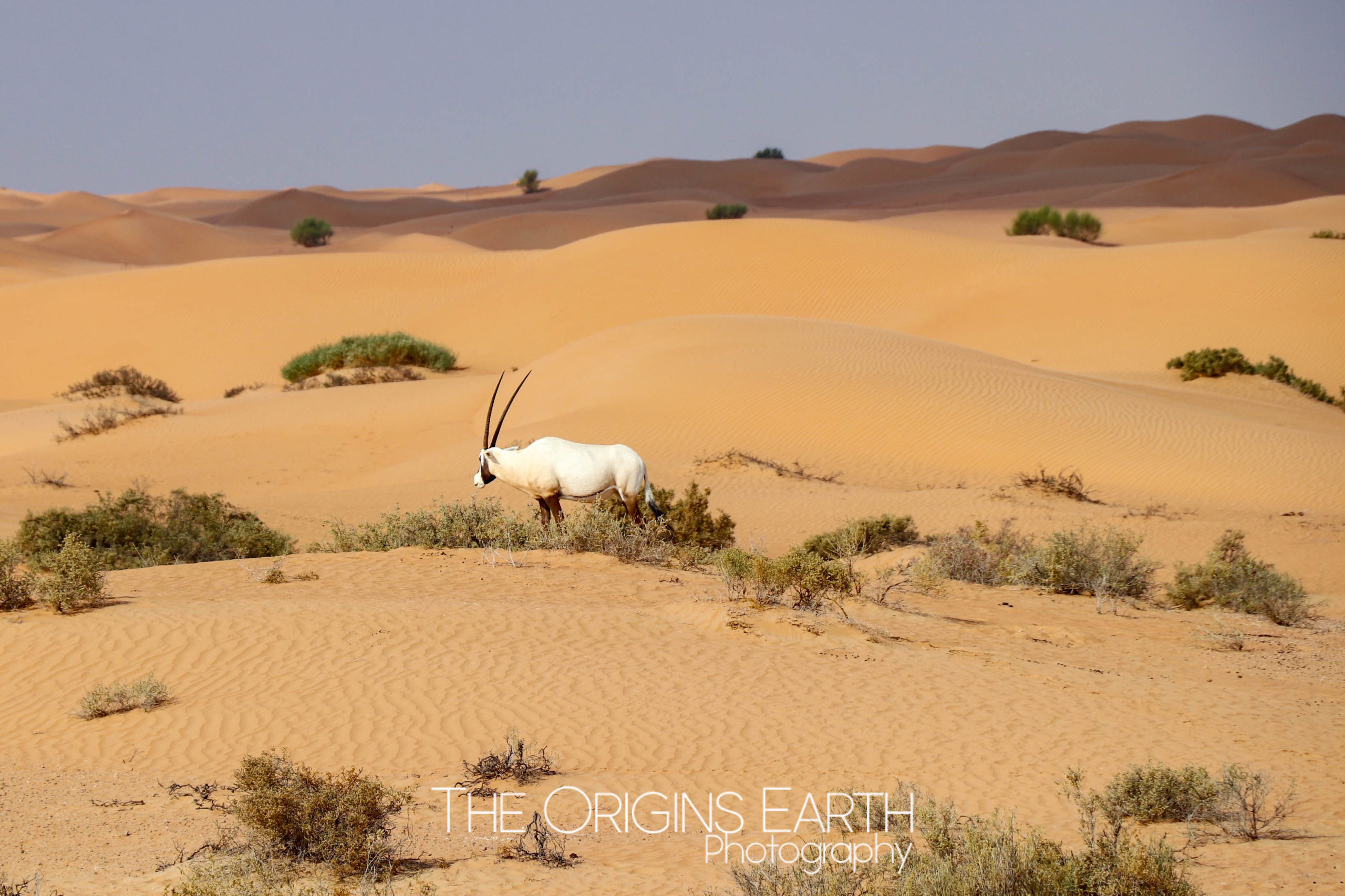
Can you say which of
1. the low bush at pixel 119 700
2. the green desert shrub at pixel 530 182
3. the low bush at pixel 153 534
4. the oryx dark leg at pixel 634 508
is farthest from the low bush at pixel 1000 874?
the green desert shrub at pixel 530 182

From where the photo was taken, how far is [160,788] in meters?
5.45

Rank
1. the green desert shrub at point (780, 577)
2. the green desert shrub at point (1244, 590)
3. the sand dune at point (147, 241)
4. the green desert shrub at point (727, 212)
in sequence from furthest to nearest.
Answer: the sand dune at point (147, 241) → the green desert shrub at point (727, 212) → the green desert shrub at point (1244, 590) → the green desert shrub at point (780, 577)

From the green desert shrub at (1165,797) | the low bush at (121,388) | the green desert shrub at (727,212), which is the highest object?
the green desert shrub at (727,212)

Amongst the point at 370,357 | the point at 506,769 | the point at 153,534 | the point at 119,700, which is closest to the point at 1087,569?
the point at 506,769

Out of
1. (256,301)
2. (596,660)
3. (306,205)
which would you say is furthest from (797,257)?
(306,205)

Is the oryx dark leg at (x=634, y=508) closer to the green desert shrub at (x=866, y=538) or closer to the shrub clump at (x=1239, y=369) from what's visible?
the green desert shrub at (x=866, y=538)

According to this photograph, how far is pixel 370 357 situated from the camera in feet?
95.2

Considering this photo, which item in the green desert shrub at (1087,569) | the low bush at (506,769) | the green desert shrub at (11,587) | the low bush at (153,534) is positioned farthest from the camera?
the low bush at (153,534)

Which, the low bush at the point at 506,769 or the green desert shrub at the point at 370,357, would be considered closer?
the low bush at the point at 506,769

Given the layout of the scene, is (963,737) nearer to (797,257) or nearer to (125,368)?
(125,368)

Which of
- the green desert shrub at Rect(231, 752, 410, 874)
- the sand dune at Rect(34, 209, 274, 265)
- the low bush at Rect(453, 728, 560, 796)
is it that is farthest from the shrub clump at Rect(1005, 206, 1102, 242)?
the green desert shrub at Rect(231, 752, 410, 874)

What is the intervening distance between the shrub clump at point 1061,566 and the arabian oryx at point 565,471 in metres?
3.10

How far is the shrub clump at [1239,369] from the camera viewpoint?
84.3ft

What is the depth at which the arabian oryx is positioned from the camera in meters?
9.94
